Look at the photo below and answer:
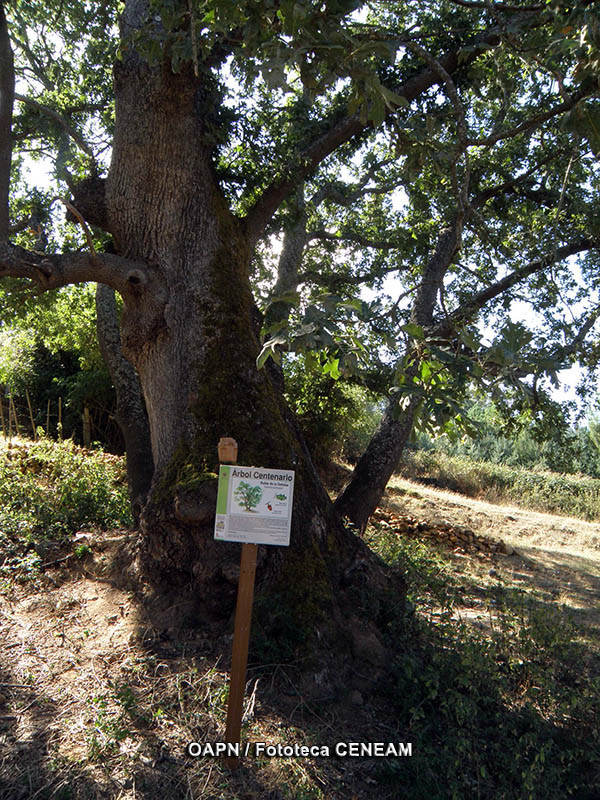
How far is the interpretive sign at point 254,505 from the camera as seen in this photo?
318 centimetres

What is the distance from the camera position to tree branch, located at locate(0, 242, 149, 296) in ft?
15.1

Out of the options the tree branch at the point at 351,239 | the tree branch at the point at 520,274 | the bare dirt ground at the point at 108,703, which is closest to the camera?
the bare dirt ground at the point at 108,703

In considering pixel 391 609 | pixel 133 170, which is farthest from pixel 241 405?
pixel 133 170

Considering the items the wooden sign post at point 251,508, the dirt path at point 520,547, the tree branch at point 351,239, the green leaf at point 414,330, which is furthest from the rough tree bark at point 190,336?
the tree branch at point 351,239

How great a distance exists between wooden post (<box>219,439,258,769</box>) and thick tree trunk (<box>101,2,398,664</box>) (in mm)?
877

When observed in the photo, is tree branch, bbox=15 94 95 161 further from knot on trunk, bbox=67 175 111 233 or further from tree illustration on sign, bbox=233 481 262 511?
tree illustration on sign, bbox=233 481 262 511

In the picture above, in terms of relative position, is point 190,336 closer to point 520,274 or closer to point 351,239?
point 520,274

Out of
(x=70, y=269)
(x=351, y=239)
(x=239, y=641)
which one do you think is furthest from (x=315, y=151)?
(x=239, y=641)

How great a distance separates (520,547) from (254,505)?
318 inches

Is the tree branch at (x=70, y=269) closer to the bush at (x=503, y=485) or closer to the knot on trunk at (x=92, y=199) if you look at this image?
the knot on trunk at (x=92, y=199)

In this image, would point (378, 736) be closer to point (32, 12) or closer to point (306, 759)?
point (306, 759)

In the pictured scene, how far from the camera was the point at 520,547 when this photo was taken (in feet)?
32.7

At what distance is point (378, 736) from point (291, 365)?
28.5 ft

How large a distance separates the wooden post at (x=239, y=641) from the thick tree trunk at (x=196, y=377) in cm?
88
